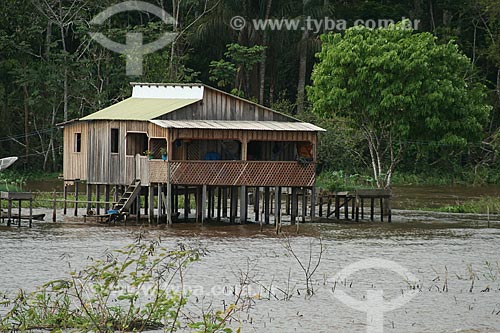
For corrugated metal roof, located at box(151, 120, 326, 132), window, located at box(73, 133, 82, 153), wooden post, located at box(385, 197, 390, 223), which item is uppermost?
corrugated metal roof, located at box(151, 120, 326, 132)

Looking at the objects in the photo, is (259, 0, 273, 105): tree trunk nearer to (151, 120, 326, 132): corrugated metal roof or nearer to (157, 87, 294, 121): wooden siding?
(157, 87, 294, 121): wooden siding

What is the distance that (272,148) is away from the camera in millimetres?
46156

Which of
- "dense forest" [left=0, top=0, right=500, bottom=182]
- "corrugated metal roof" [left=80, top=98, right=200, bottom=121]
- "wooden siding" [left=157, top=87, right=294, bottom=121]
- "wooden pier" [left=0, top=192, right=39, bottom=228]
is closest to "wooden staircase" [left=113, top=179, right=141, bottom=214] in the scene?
"corrugated metal roof" [left=80, top=98, right=200, bottom=121]

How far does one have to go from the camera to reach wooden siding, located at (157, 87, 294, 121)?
43562 mm

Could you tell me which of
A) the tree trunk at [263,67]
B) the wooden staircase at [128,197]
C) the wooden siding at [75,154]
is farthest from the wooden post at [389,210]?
the tree trunk at [263,67]

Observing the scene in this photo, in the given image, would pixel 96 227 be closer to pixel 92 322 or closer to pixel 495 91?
pixel 92 322

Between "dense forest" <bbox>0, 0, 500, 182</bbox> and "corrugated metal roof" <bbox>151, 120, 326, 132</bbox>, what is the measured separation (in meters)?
21.6

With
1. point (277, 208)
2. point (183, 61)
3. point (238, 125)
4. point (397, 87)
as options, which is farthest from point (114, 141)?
point (183, 61)

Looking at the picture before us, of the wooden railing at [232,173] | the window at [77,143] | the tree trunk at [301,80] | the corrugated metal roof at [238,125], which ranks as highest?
the tree trunk at [301,80]

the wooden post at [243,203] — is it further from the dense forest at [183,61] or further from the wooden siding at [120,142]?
the dense forest at [183,61]

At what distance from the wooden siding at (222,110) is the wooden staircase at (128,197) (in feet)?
9.24

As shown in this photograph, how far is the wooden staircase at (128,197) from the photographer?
42.7 m

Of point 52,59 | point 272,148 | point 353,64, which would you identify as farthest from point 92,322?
point 52,59

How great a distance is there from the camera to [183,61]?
230 feet
